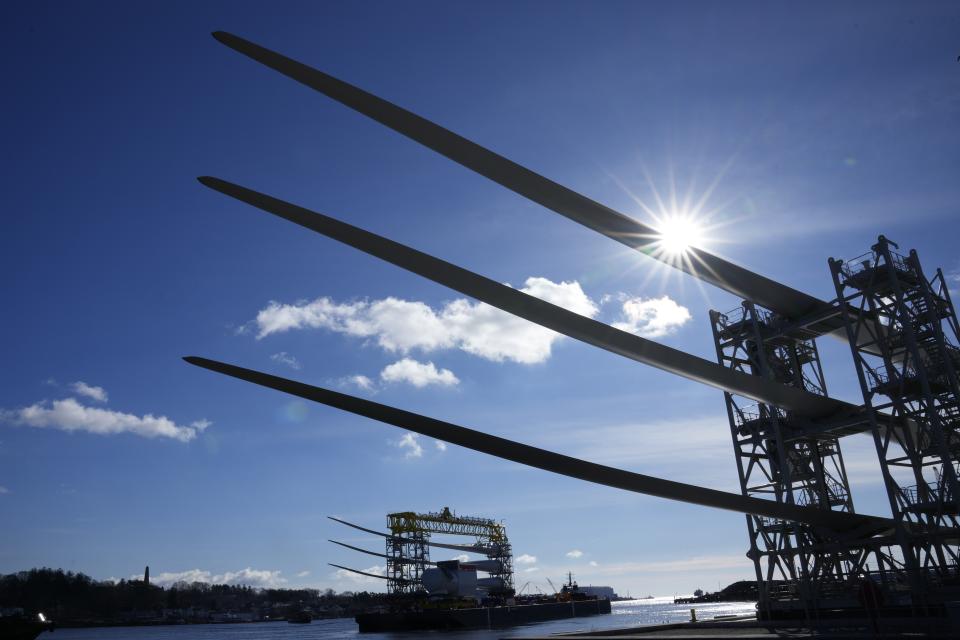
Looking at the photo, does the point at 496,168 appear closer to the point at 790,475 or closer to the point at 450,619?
the point at 790,475

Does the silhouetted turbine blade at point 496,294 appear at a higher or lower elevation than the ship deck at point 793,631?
higher

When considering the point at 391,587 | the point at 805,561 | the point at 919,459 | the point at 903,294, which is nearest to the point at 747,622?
the point at 805,561

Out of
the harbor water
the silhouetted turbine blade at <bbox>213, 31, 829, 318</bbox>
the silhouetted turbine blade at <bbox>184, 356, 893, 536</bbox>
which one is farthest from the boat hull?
the silhouetted turbine blade at <bbox>184, 356, 893, 536</bbox>

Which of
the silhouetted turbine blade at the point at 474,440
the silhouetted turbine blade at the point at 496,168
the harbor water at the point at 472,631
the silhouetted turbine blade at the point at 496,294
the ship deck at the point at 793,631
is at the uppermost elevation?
the silhouetted turbine blade at the point at 496,168

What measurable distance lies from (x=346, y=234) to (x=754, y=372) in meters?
23.2

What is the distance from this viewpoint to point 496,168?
51.4 ft

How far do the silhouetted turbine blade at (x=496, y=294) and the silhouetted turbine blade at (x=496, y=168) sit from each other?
8.92 feet

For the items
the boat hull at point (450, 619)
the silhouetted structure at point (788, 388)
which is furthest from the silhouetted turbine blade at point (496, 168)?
the boat hull at point (450, 619)

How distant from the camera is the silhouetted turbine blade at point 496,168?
526 inches

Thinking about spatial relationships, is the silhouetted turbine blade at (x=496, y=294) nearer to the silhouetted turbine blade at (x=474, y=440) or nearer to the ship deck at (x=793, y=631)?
the silhouetted turbine blade at (x=474, y=440)

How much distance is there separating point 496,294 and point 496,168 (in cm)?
345

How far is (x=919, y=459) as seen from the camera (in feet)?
79.3

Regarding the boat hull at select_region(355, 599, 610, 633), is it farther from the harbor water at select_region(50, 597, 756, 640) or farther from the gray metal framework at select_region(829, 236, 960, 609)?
the gray metal framework at select_region(829, 236, 960, 609)

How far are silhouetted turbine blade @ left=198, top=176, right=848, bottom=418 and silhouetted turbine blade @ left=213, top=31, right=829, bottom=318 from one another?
2.72 meters
